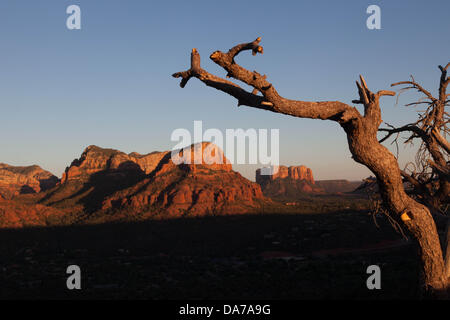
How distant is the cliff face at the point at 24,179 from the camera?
162000 millimetres

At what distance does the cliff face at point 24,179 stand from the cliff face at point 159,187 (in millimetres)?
40817

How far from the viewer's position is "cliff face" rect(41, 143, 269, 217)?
3684 inches

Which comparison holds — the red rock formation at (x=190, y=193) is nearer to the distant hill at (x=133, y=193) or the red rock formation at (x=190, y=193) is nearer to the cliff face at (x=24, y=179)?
the distant hill at (x=133, y=193)

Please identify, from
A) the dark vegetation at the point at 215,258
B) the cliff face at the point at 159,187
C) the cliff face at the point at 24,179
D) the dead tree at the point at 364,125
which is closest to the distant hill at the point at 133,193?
the cliff face at the point at 159,187

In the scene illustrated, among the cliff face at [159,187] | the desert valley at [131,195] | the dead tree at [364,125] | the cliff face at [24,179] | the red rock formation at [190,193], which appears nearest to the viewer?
the dead tree at [364,125]

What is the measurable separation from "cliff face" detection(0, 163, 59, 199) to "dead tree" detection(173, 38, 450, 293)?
166 metres

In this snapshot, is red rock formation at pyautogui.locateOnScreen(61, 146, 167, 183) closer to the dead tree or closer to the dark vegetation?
the dark vegetation

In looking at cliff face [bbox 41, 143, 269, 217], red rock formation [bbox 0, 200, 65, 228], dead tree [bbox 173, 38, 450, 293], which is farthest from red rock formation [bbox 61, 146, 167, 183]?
dead tree [bbox 173, 38, 450, 293]

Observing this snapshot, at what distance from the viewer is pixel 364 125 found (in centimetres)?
863

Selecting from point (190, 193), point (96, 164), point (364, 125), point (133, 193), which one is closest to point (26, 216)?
point (133, 193)

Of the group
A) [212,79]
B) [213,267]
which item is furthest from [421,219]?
[213,267]

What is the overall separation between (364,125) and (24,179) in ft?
609

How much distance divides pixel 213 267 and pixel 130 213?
1989 inches
